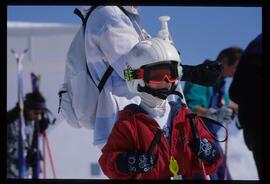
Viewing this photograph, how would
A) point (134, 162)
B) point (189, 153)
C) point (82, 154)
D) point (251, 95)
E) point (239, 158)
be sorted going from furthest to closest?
point (82, 154) → point (239, 158) → point (251, 95) → point (189, 153) → point (134, 162)

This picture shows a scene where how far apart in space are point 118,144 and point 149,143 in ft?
0.39

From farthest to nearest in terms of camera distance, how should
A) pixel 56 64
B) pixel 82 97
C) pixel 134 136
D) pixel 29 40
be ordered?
pixel 29 40 → pixel 56 64 → pixel 82 97 → pixel 134 136

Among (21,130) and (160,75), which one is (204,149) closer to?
(160,75)

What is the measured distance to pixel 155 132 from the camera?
3.19m

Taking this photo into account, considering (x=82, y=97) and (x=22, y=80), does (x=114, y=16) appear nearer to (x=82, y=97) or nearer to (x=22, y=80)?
(x=82, y=97)

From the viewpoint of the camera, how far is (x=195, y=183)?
3369mm

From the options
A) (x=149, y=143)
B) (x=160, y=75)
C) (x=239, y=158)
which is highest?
(x=160, y=75)

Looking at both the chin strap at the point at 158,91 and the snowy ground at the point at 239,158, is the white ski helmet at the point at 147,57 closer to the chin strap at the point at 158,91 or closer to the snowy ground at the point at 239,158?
the chin strap at the point at 158,91

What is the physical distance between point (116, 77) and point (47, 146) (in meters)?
0.80

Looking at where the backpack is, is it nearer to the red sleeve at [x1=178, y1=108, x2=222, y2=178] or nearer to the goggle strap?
the goggle strap

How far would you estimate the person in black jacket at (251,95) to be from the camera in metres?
3.56

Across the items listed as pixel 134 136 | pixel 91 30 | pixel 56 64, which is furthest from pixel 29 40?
pixel 134 136

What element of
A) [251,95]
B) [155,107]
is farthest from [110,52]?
[251,95]

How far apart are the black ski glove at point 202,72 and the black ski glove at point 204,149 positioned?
271mm
